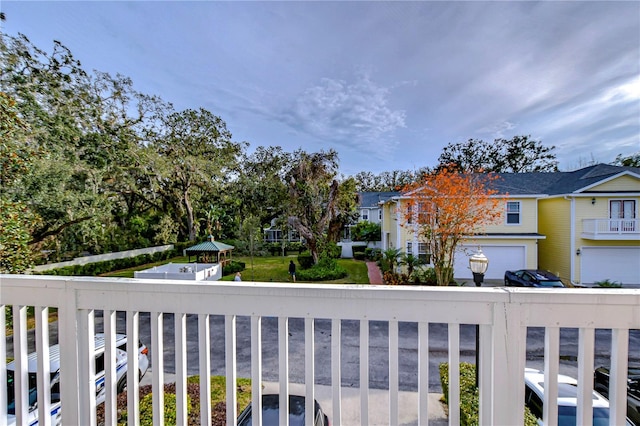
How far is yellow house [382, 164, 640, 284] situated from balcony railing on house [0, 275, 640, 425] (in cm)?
1306

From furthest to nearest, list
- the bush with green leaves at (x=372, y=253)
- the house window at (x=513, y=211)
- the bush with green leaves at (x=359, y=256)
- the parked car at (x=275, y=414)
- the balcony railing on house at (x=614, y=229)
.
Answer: the bush with green leaves at (x=359, y=256), the bush with green leaves at (x=372, y=253), the house window at (x=513, y=211), the balcony railing on house at (x=614, y=229), the parked car at (x=275, y=414)

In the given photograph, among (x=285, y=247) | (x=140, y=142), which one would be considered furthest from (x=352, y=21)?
(x=285, y=247)

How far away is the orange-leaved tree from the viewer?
461 inches

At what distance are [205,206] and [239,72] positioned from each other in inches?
800

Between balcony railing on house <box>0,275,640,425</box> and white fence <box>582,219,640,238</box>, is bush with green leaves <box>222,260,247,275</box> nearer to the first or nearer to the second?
balcony railing on house <box>0,275,640,425</box>

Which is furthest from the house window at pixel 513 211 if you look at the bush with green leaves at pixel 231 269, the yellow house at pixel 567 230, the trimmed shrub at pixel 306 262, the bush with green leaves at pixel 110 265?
the bush with green leaves at pixel 110 265

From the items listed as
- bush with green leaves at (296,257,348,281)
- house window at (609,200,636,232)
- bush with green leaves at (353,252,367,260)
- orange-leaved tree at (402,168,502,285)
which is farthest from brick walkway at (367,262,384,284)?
house window at (609,200,636,232)

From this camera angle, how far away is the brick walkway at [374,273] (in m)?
14.0

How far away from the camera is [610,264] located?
1307cm

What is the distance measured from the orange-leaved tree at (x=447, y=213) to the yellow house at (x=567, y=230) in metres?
1.38

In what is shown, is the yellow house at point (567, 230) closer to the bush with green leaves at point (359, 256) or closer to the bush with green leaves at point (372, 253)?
the bush with green leaves at point (372, 253)

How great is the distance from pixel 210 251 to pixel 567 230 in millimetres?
18437

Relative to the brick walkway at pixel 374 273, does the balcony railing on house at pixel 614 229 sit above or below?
above

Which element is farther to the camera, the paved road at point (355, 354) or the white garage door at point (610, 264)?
the white garage door at point (610, 264)
